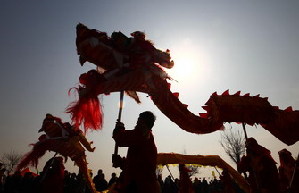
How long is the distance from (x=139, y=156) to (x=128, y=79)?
106 centimetres

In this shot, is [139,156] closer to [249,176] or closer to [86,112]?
[86,112]

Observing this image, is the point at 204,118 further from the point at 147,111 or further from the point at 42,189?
the point at 42,189

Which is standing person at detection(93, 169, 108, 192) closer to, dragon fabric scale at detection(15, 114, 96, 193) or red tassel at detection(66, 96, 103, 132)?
dragon fabric scale at detection(15, 114, 96, 193)

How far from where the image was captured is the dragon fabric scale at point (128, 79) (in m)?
3.50

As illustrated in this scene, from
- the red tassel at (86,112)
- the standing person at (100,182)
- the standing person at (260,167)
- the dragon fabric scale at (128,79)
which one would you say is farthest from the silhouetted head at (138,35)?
the standing person at (100,182)

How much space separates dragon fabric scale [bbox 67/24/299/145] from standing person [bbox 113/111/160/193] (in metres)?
0.55

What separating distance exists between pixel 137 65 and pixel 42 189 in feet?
12.5

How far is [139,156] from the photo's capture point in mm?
3217

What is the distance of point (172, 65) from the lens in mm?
4059

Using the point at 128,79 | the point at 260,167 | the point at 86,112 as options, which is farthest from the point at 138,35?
the point at 260,167

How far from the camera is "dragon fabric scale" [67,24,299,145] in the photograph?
350 cm

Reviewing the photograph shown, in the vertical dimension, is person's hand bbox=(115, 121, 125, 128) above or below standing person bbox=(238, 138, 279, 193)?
above

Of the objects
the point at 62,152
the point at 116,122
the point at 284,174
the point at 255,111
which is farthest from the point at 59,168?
the point at 284,174

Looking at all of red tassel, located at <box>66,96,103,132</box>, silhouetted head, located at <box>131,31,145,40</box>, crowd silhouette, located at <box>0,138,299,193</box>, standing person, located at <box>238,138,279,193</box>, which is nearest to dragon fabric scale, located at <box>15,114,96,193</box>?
crowd silhouette, located at <box>0,138,299,193</box>
